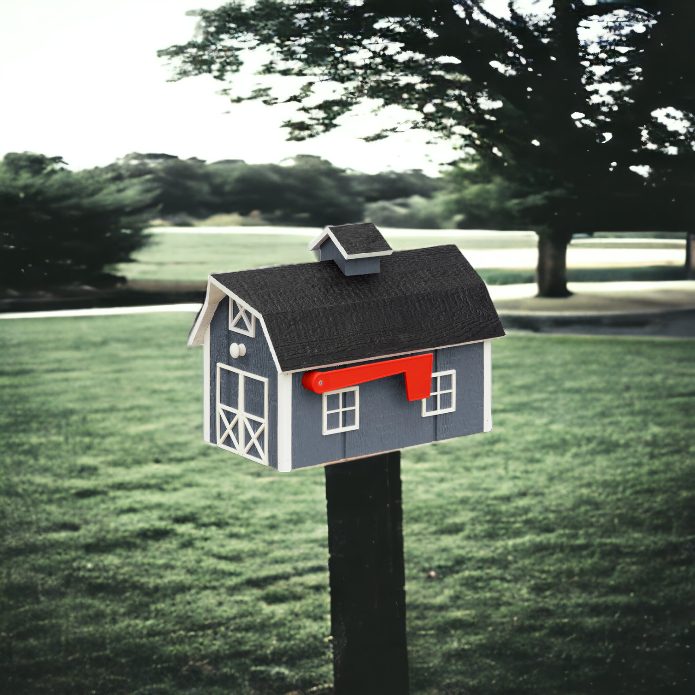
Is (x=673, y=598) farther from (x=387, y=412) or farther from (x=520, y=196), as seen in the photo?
(x=387, y=412)

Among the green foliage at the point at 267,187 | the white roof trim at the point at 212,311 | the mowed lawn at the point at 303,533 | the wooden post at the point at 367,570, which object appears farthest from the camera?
the green foliage at the point at 267,187

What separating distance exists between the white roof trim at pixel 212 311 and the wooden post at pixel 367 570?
0.42 metres

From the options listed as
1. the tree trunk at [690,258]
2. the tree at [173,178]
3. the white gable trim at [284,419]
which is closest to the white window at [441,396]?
the white gable trim at [284,419]

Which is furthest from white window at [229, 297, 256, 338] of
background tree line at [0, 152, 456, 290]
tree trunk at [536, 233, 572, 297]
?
background tree line at [0, 152, 456, 290]

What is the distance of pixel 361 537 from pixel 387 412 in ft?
1.62

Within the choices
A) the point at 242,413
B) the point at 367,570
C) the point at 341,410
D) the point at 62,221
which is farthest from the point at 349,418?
the point at 62,221

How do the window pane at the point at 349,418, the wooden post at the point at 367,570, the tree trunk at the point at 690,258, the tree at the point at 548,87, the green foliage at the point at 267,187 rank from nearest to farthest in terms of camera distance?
1. the window pane at the point at 349,418
2. the wooden post at the point at 367,570
3. the tree at the point at 548,87
4. the tree trunk at the point at 690,258
5. the green foliage at the point at 267,187

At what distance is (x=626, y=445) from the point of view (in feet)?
18.0

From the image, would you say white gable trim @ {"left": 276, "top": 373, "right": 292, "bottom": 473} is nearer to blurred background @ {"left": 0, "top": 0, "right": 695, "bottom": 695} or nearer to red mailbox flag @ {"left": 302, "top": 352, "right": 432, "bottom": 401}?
red mailbox flag @ {"left": 302, "top": 352, "right": 432, "bottom": 401}

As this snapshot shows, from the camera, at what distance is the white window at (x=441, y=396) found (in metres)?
1.73

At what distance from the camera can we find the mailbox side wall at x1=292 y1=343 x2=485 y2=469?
1.62 m

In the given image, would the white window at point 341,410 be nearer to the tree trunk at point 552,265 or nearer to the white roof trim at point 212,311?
the white roof trim at point 212,311

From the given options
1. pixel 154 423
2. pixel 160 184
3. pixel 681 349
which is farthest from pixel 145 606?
pixel 681 349

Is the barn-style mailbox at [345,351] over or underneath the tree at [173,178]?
underneath
